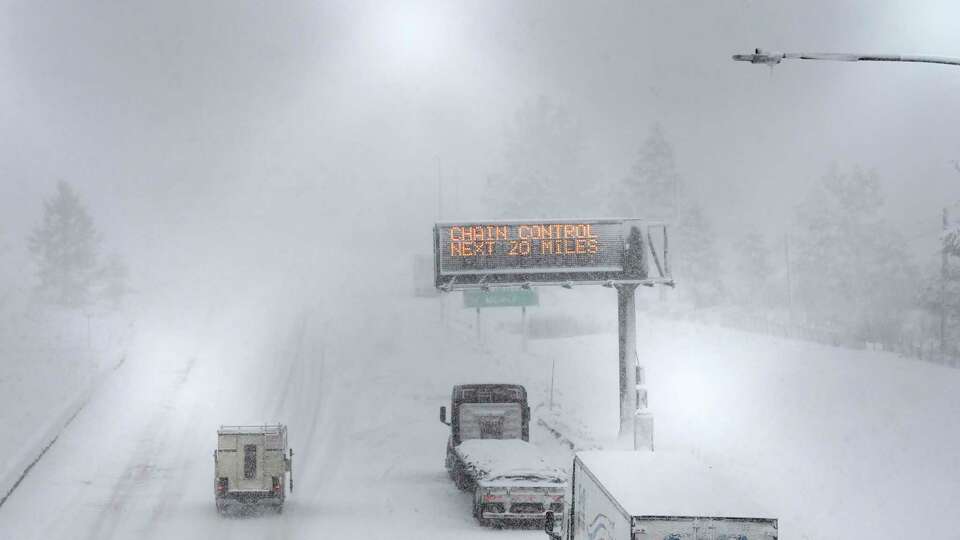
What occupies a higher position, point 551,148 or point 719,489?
point 551,148

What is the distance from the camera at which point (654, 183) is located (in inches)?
3187

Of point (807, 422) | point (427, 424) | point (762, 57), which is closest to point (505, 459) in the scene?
point (807, 422)

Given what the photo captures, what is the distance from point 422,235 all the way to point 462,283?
363ft

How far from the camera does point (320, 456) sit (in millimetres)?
40219

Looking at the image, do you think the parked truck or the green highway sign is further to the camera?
the green highway sign

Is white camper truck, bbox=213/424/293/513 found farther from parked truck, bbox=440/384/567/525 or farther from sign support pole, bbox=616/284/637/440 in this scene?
sign support pole, bbox=616/284/637/440

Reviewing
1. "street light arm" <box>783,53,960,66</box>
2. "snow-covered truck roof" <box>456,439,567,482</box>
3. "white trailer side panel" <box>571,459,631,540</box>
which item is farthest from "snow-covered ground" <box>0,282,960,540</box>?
"street light arm" <box>783,53,960,66</box>

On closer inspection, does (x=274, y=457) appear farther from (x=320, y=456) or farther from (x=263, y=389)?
(x=263, y=389)

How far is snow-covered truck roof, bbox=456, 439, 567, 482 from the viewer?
1127 inches

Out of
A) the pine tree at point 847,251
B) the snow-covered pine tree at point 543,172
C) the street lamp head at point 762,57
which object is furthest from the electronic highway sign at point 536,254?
the pine tree at point 847,251

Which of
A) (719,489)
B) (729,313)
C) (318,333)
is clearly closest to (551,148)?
(729,313)

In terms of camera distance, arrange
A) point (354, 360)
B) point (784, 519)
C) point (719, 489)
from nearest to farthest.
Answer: point (719, 489) < point (784, 519) < point (354, 360)

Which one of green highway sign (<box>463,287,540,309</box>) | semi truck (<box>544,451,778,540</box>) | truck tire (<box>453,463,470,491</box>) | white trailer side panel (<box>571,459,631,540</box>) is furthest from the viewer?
green highway sign (<box>463,287,540,309</box>)

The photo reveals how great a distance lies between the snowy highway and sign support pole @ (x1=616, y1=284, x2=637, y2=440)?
554cm
